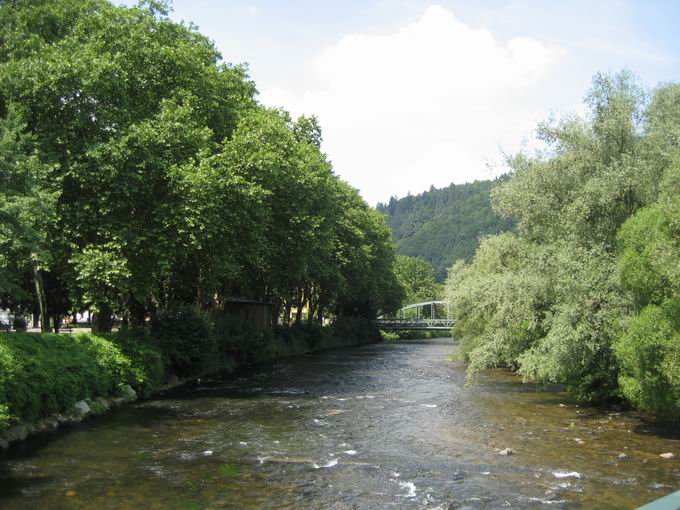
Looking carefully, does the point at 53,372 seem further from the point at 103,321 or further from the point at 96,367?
the point at 103,321

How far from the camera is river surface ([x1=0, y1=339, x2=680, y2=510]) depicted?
12977 mm

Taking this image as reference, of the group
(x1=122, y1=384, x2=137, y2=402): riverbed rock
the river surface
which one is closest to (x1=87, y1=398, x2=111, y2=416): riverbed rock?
the river surface

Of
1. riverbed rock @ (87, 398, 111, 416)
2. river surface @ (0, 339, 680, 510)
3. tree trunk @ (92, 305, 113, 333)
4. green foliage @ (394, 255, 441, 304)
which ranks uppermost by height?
green foliage @ (394, 255, 441, 304)

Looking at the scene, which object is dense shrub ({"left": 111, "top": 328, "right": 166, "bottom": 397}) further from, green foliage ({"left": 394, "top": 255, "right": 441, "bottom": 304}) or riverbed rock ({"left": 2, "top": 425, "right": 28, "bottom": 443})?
green foliage ({"left": 394, "top": 255, "right": 441, "bottom": 304})

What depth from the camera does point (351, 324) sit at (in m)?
76.8

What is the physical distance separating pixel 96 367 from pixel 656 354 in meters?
18.2

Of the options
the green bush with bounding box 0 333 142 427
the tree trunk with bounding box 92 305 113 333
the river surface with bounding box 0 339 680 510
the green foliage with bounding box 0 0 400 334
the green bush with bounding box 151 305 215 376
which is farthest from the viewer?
the green bush with bounding box 151 305 215 376

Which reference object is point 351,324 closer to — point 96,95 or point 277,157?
point 277,157

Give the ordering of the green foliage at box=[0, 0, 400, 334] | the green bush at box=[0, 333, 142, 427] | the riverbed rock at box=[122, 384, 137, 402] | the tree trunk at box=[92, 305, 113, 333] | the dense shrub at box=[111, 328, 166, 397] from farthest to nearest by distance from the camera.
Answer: the tree trunk at box=[92, 305, 113, 333]
the dense shrub at box=[111, 328, 166, 397]
the green foliage at box=[0, 0, 400, 334]
the riverbed rock at box=[122, 384, 137, 402]
the green bush at box=[0, 333, 142, 427]

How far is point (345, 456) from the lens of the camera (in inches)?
652

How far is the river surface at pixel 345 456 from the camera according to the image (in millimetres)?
12977

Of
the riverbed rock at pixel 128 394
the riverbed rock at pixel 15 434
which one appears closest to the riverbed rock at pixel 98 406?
the riverbed rock at pixel 128 394

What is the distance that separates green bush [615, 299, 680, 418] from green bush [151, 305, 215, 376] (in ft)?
67.5

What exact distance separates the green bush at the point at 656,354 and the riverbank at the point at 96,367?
53.2 ft
